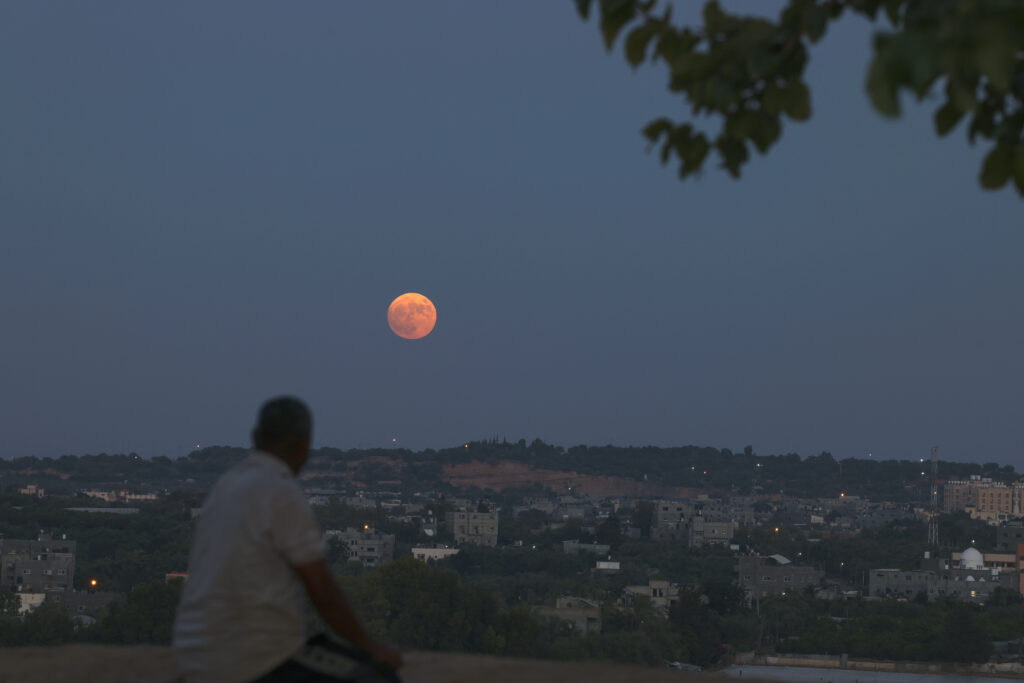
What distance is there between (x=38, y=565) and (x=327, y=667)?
168 feet

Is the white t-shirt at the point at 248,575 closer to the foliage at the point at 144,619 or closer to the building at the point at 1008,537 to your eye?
the foliage at the point at 144,619

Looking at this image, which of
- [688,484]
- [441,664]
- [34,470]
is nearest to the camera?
[441,664]

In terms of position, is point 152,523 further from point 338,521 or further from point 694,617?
point 694,617

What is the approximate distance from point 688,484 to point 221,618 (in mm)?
136987

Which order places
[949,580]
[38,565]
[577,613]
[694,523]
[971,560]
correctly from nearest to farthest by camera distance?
[577,613], [38,565], [949,580], [971,560], [694,523]

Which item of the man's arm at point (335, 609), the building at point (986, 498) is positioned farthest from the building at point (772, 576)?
the man's arm at point (335, 609)

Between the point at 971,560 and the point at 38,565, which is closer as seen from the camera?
the point at 38,565

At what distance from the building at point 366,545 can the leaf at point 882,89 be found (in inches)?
2433

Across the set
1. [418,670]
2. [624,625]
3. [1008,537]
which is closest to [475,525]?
[1008,537]

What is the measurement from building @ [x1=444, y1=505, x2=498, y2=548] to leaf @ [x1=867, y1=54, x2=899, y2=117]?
257 ft

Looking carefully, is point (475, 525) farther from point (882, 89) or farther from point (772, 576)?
point (882, 89)

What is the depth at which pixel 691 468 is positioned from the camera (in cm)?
14150

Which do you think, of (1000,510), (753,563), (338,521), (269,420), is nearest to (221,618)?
(269,420)

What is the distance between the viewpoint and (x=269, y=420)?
3.34 meters
